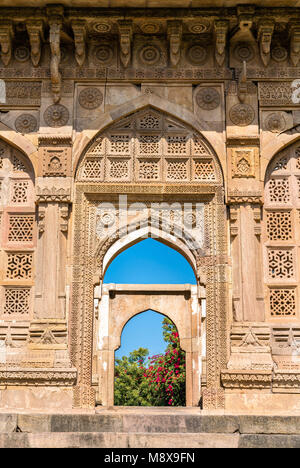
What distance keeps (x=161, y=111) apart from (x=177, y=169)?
3.04ft

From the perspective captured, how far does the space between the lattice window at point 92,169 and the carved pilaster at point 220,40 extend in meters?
2.36

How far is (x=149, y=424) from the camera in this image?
21.8 ft

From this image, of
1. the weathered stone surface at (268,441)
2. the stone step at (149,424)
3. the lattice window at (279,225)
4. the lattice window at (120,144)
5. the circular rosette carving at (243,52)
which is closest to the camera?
the weathered stone surface at (268,441)

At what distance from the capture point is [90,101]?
973 centimetres

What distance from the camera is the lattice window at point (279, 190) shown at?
959cm

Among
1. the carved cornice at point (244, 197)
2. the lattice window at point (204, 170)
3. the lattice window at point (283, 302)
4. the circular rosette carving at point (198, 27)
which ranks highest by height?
the circular rosette carving at point (198, 27)

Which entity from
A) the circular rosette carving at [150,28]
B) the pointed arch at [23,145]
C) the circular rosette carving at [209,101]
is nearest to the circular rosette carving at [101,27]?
the circular rosette carving at [150,28]

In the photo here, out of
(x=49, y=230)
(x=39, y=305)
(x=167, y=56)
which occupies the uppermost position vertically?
(x=167, y=56)

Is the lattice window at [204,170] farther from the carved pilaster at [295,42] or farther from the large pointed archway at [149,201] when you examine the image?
the carved pilaster at [295,42]

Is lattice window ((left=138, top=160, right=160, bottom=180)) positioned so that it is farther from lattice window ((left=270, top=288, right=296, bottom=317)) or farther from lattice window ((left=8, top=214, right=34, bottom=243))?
lattice window ((left=270, top=288, right=296, bottom=317))

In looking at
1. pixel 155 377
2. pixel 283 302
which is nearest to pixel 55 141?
pixel 283 302
